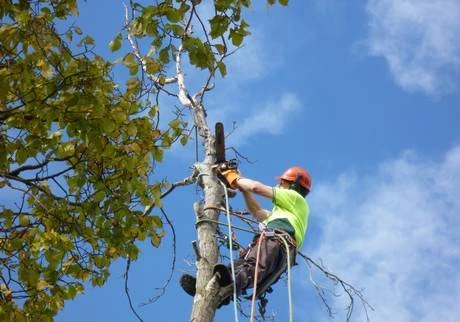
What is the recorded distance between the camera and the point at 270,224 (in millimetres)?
Result: 6113

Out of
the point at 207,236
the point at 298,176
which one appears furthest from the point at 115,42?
the point at 298,176

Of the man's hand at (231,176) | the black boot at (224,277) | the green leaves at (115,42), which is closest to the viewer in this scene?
the green leaves at (115,42)

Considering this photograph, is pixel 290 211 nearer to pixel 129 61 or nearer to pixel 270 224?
pixel 270 224

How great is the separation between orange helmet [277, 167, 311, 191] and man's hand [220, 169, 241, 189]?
840 millimetres

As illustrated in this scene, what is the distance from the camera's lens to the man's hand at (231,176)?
607cm

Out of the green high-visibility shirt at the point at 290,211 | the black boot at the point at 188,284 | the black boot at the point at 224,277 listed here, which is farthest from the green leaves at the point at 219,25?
the green high-visibility shirt at the point at 290,211

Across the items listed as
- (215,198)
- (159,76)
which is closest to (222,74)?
(159,76)

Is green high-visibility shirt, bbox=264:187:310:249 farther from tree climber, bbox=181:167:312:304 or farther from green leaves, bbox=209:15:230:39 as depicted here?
green leaves, bbox=209:15:230:39

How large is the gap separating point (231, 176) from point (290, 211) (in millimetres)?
606

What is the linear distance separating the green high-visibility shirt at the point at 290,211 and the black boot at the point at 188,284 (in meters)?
1.12

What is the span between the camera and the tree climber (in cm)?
530

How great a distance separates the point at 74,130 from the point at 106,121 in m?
0.21

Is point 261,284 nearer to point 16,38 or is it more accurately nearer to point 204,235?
point 204,235

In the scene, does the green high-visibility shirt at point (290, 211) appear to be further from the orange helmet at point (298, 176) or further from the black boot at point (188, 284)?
the black boot at point (188, 284)
